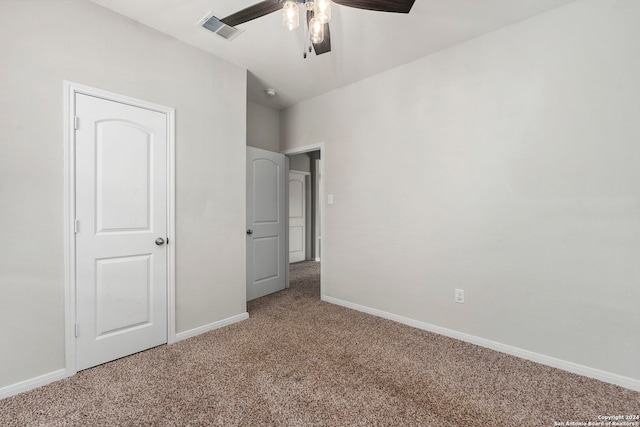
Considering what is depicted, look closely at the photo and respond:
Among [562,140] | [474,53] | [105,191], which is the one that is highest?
[474,53]

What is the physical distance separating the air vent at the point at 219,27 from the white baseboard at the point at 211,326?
261 cm

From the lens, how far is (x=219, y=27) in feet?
7.43

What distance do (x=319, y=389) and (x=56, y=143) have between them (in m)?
2.41

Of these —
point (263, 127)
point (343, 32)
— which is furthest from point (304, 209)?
point (343, 32)

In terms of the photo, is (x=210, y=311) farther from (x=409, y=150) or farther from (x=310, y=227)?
(x=310, y=227)

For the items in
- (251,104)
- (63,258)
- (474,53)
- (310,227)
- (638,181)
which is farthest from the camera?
(310,227)

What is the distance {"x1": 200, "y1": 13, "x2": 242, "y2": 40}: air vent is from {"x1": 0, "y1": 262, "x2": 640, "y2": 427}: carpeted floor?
8.61 ft

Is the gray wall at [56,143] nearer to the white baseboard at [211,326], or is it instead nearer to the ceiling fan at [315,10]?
the white baseboard at [211,326]

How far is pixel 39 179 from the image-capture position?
1836mm

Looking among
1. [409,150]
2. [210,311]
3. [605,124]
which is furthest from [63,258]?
[605,124]

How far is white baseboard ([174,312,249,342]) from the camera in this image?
99.2 inches

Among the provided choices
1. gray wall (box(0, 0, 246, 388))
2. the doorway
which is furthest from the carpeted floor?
the doorway

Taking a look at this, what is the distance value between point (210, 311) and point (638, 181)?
3455 mm

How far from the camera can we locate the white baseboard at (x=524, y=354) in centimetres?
187
